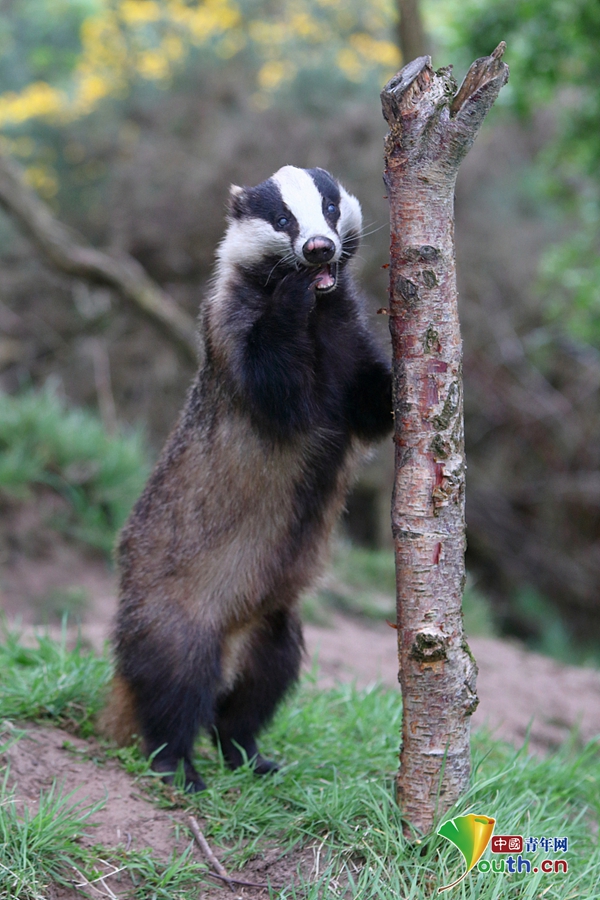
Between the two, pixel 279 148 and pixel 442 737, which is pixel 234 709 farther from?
pixel 279 148

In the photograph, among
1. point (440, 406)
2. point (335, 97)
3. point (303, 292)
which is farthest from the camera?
point (335, 97)

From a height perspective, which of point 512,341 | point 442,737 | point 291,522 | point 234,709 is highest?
point 512,341

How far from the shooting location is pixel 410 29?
20.5 feet

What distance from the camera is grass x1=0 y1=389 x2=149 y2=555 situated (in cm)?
650

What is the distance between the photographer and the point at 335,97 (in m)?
10.8

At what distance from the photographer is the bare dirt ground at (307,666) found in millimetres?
2818

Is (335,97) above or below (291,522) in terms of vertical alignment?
above

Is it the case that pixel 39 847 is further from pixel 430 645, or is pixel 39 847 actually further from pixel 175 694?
pixel 430 645

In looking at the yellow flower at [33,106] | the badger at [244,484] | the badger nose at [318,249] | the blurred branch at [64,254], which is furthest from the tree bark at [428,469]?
the yellow flower at [33,106]

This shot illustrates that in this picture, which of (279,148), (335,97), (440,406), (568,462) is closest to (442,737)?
(440,406)

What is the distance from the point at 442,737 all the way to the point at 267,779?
0.90 metres

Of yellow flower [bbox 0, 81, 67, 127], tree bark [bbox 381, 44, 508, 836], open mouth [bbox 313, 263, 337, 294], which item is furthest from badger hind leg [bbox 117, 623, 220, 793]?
yellow flower [bbox 0, 81, 67, 127]

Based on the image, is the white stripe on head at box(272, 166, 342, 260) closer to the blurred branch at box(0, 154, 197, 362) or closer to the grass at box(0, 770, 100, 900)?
the grass at box(0, 770, 100, 900)

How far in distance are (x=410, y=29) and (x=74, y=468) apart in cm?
393
